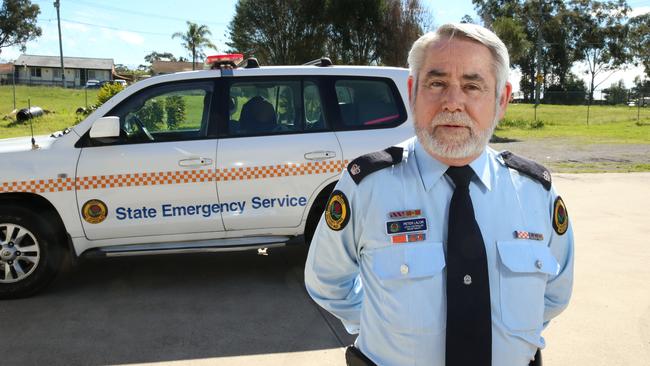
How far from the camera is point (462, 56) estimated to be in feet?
5.34

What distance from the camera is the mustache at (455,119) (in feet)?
5.36

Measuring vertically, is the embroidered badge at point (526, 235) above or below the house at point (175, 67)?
below

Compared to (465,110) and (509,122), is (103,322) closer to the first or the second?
(465,110)

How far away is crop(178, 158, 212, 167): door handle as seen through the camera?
14.8ft

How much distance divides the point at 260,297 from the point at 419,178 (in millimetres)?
3032

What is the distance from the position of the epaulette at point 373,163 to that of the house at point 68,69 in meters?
84.1

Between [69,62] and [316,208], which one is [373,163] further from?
[69,62]

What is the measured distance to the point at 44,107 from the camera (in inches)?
1281

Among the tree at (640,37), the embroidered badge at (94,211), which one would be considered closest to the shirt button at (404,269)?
the embroidered badge at (94,211)

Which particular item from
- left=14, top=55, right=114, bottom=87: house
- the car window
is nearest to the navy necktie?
the car window

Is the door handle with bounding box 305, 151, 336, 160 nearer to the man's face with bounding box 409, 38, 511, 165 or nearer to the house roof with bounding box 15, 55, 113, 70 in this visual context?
the man's face with bounding box 409, 38, 511, 165


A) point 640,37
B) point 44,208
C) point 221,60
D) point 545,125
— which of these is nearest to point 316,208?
point 221,60

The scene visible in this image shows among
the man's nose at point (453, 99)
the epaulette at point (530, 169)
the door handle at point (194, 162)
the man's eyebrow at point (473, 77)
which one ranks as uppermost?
the man's eyebrow at point (473, 77)

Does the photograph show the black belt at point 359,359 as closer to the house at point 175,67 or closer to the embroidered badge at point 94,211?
the embroidered badge at point 94,211
